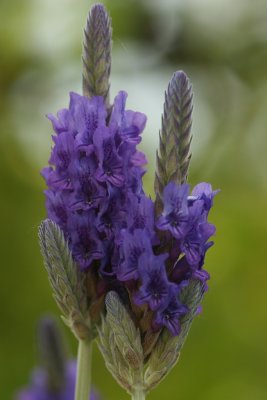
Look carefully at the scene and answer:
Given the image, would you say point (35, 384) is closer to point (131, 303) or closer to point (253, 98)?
point (131, 303)

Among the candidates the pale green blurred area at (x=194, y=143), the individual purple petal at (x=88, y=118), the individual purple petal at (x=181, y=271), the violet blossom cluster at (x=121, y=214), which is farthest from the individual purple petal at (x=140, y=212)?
the pale green blurred area at (x=194, y=143)

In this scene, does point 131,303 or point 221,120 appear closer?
point 131,303

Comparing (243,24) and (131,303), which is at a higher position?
(243,24)

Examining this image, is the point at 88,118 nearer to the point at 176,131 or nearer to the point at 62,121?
the point at 62,121

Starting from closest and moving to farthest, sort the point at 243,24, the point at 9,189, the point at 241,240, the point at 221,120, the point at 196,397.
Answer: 1. the point at 196,397
2. the point at 241,240
3. the point at 9,189
4. the point at 221,120
5. the point at 243,24

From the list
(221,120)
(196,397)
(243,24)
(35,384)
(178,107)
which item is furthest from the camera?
(243,24)

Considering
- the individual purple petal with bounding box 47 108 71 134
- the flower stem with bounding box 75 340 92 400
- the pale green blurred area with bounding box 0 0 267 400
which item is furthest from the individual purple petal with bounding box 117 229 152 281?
the pale green blurred area with bounding box 0 0 267 400

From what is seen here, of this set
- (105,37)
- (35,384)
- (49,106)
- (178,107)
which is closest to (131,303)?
(178,107)
